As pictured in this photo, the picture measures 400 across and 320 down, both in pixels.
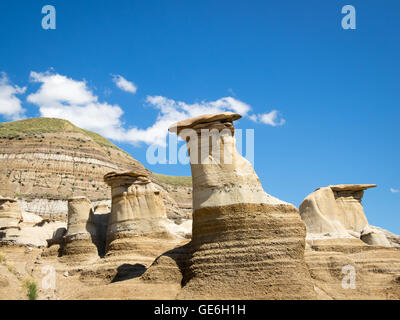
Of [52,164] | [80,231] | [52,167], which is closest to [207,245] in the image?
[80,231]

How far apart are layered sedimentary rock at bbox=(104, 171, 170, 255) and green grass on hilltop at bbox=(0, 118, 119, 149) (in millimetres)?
54784

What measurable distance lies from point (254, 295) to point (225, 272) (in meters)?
1.58

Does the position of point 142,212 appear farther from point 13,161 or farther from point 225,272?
point 13,161

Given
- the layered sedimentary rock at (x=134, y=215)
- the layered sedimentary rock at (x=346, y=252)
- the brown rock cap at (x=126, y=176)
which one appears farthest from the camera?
the brown rock cap at (x=126, y=176)

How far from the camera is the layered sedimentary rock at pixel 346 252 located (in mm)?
22453

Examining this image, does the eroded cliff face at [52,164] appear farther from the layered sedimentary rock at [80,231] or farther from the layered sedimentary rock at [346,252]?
the layered sedimentary rock at [346,252]

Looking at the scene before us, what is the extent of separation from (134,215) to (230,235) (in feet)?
38.6

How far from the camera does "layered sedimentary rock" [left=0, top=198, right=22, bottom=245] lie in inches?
1289

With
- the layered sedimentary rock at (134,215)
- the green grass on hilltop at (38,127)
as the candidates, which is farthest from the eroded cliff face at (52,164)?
the layered sedimentary rock at (134,215)

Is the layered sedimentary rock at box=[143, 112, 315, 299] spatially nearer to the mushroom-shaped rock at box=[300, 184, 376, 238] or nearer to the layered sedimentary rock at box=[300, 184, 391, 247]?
the layered sedimentary rock at box=[300, 184, 391, 247]

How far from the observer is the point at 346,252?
30.4 metres

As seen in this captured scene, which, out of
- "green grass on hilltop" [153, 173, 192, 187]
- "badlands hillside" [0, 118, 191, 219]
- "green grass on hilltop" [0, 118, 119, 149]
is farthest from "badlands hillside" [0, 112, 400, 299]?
"green grass on hilltop" [153, 173, 192, 187]
